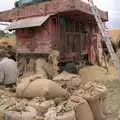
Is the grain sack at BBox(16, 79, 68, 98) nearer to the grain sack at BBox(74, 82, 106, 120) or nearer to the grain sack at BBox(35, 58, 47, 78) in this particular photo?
the grain sack at BBox(74, 82, 106, 120)

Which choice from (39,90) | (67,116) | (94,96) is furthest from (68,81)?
(67,116)

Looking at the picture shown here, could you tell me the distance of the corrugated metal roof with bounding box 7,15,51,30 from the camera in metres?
8.28

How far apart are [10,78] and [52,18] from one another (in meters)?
2.54

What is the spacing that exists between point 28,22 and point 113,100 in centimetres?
390

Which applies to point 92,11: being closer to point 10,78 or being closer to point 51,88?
point 10,78

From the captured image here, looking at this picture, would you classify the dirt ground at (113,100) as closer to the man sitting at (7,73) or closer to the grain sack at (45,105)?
the grain sack at (45,105)

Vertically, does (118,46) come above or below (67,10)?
below

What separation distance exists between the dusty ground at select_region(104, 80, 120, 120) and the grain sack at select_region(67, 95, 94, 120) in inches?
30.9

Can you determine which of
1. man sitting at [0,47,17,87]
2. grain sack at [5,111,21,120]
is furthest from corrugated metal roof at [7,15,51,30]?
grain sack at [5,111,21,120]

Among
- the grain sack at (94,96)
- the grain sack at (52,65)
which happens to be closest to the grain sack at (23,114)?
the grain sack at (94,96)

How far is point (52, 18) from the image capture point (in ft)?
28.1

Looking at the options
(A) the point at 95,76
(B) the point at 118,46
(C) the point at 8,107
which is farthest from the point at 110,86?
(B) the point at 118,46

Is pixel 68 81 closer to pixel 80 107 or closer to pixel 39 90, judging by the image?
pixel 39 90

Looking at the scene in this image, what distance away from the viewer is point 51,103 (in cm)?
454
